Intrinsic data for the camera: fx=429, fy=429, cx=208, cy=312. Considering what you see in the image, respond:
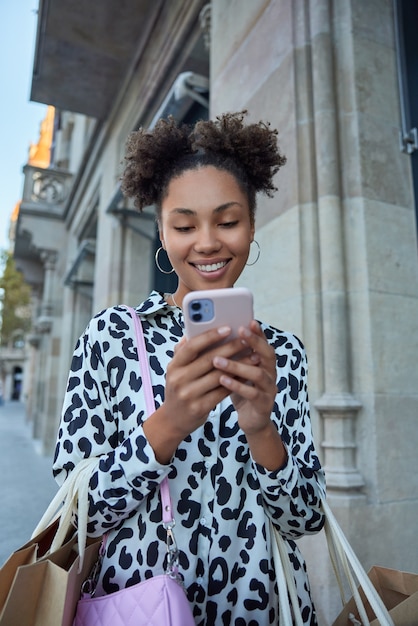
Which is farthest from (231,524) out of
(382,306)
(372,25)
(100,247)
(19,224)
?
(19,224)

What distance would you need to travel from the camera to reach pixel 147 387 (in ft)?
3.28

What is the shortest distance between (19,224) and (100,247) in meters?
4.94

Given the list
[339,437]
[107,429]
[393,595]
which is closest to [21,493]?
[339,437]

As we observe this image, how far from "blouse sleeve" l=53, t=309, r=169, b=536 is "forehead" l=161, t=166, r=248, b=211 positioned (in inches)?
12.8

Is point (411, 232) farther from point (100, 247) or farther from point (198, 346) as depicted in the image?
point (100, 247)

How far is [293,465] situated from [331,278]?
1457 mm

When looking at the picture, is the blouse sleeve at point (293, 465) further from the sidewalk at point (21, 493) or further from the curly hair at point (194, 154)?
the sidewalk at point (21, 493)

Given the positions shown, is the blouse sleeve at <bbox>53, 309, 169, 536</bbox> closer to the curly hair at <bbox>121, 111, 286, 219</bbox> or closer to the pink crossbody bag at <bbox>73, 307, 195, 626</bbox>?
the pink crossbody bag at <bbox>73, 307, 195, 626</bbox>

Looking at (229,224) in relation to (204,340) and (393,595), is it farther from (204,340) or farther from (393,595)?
(393,595)

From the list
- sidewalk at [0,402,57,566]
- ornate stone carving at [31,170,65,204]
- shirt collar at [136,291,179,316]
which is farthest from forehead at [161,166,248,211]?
ornate stone carving at [31,170,65,204]

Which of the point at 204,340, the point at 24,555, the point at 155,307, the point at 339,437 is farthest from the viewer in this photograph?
the point at 339,437

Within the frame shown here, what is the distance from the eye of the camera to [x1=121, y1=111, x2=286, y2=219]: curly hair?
1191 millimetres

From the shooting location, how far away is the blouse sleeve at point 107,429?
0.88 meters

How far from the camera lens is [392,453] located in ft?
6.81
